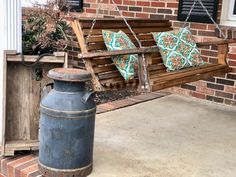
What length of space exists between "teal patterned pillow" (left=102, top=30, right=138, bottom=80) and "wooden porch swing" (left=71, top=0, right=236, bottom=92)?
65mm

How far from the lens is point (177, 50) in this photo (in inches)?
158

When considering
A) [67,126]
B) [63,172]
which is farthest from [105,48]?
[63,172]

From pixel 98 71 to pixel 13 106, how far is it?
2.37 feet

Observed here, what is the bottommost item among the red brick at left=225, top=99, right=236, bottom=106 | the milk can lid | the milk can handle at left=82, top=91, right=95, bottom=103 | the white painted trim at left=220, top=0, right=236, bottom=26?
the red brick at left=225, top=99, right=236, bottom=106

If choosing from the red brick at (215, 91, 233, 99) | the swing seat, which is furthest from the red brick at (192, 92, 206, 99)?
the swing seat

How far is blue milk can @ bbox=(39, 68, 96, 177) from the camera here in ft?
8.40

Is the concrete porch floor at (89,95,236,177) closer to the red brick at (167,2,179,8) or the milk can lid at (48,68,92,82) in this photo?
the milk can lid at (48,68,92,82)

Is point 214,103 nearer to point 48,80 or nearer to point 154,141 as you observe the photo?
point 154,141

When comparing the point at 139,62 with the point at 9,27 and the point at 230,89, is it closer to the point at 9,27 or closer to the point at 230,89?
the point at 9,27

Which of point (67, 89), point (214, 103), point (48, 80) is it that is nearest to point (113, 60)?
point (48, 80)

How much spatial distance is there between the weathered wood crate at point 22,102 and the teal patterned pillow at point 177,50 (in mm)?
1278

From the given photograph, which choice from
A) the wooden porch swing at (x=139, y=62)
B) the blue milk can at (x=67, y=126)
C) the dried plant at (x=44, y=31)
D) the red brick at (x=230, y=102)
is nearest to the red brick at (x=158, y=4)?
the wooden porch swing at (x=139, y=62)

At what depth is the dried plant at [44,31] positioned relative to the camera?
3298 millimetres

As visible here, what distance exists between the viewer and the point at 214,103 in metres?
4.82
